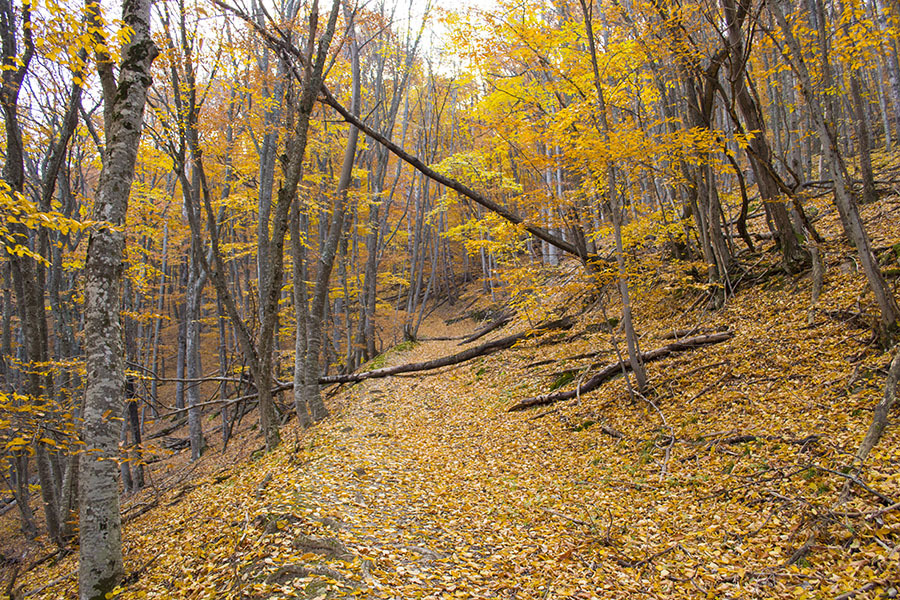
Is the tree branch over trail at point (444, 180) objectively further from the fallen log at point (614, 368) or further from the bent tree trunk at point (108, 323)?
the bent tree trunk at point (108, 323)

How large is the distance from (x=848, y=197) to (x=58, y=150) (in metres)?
10.7

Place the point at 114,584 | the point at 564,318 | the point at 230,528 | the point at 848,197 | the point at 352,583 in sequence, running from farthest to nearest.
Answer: the point at 564,318 → the point at 848,197 → the point at 230,528 → the point at 114,584 → the point at 352,583

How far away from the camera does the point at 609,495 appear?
492 centimetres

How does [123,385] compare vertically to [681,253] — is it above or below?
below

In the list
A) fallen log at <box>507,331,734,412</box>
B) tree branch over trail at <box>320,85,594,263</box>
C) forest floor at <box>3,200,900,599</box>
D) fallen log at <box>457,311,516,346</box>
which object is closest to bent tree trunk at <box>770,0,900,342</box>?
forest floor at <box>3,200,900,599</box>

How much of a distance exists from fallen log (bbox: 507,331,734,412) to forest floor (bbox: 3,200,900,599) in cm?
18

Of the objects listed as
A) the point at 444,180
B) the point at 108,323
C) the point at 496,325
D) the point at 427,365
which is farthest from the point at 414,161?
the point at 496,325

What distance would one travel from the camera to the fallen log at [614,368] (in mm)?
7140

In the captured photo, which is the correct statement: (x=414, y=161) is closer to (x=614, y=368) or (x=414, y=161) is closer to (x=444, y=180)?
(x=444, y=180)

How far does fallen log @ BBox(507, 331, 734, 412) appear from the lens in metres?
7.14

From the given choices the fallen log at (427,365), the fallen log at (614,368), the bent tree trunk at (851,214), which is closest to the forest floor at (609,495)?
the fallen log at (614,368)

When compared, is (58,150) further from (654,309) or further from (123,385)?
(654,309)

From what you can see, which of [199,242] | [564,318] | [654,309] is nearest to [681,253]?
[654,309]

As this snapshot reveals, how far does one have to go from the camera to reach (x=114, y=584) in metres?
3.83
